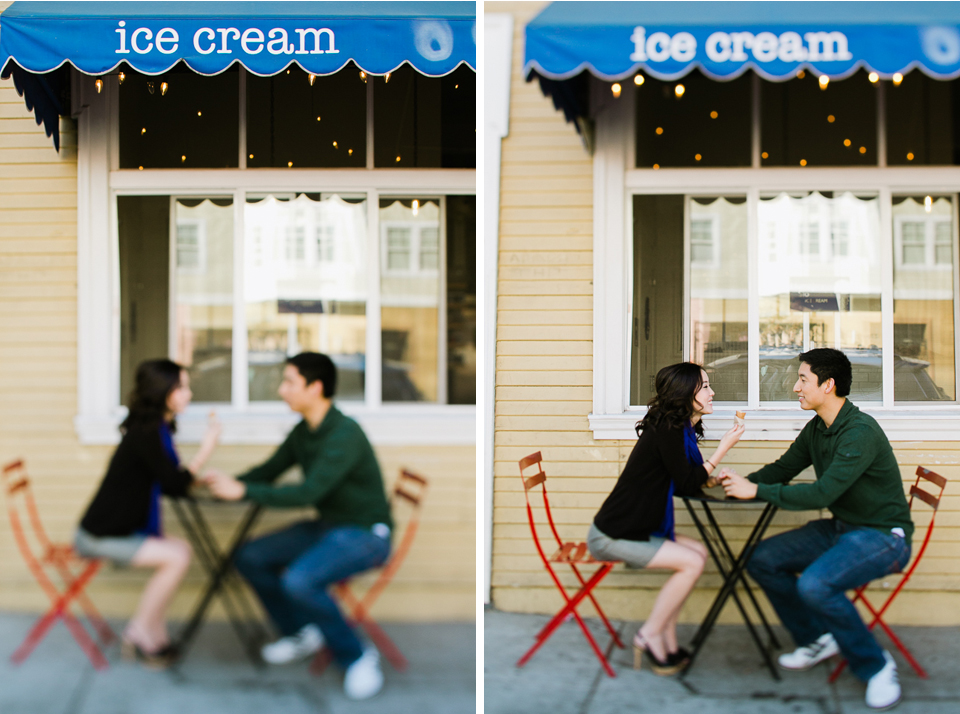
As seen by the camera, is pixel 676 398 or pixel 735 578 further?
pixel 735 578

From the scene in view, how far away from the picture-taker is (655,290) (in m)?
4.29

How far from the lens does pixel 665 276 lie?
14.1 ft

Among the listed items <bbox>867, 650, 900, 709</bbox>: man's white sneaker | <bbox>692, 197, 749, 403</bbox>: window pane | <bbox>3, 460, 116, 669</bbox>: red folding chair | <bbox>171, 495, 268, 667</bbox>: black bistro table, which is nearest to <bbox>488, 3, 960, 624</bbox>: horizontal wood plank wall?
<bbox>692, 197, 749, 403</bbox>: window pane

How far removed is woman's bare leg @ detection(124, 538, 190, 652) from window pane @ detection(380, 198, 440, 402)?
115 centimetres

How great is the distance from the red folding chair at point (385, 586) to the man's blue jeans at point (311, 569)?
0.13 meters

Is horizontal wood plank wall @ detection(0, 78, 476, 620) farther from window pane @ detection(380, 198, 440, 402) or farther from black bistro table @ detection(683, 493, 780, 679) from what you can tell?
black bistro table @ detection(683, 493, 780, 679)

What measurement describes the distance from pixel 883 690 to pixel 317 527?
2550 mm

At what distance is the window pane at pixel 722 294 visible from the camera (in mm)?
4270

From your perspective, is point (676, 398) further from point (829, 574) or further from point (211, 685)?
point (211, 685)

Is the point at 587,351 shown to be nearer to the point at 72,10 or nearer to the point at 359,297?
the point at 359,297

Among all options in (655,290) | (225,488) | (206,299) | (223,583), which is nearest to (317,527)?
(225,488)

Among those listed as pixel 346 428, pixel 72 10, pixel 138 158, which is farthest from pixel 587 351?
pixel 72 10

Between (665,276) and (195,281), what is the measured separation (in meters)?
2.42

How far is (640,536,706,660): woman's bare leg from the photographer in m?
3.53
